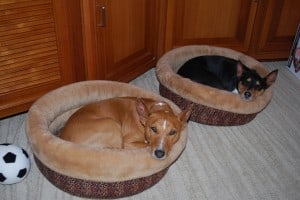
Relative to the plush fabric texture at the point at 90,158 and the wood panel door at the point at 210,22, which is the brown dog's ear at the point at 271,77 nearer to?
the wood panel door at the point at 210,22

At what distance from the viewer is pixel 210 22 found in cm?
341

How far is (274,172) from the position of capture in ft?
8.34

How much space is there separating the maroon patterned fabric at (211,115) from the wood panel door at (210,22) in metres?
0.73

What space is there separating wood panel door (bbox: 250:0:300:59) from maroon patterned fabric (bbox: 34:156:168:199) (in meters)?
2.08

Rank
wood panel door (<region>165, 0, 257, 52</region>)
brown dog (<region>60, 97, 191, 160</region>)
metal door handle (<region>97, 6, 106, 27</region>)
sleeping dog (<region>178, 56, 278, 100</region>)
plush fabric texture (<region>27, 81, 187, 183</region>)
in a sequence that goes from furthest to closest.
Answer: wood panel door (<region>165, 0, 257, 52</region>), sleeping dog (<region>178, 56, 278, 100</region>), metal door handle (<region>97, 6, 106, 27</region>), brown dog (<region>60, 97, 191, 160</region>), plush fabric texture (<region>27, 81, 187, 183</region>)

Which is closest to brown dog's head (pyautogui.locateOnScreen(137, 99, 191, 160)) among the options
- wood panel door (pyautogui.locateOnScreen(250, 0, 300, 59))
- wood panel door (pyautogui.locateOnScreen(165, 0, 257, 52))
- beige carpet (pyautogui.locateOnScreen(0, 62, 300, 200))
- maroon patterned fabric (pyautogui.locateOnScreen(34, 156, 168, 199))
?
maroon patterned fabric (pyautogui.locateOnScreen(34, 156, 168, 199))

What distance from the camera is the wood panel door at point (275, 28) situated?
350 centimetres

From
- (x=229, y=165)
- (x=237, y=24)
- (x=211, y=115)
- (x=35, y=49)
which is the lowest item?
(x=229, y=165)

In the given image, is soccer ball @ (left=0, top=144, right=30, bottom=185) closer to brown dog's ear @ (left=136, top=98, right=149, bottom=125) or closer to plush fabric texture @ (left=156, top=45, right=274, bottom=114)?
brown dog's ear @ (left=136, top=98, right=149, bottom=125)

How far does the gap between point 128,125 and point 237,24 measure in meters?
1.75

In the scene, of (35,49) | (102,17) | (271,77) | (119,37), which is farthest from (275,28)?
(35,49)

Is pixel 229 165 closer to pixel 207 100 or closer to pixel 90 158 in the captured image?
pixel 207 100

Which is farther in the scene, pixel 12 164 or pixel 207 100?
pixel 207 100

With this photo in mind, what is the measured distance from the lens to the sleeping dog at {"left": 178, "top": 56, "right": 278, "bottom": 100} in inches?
112
